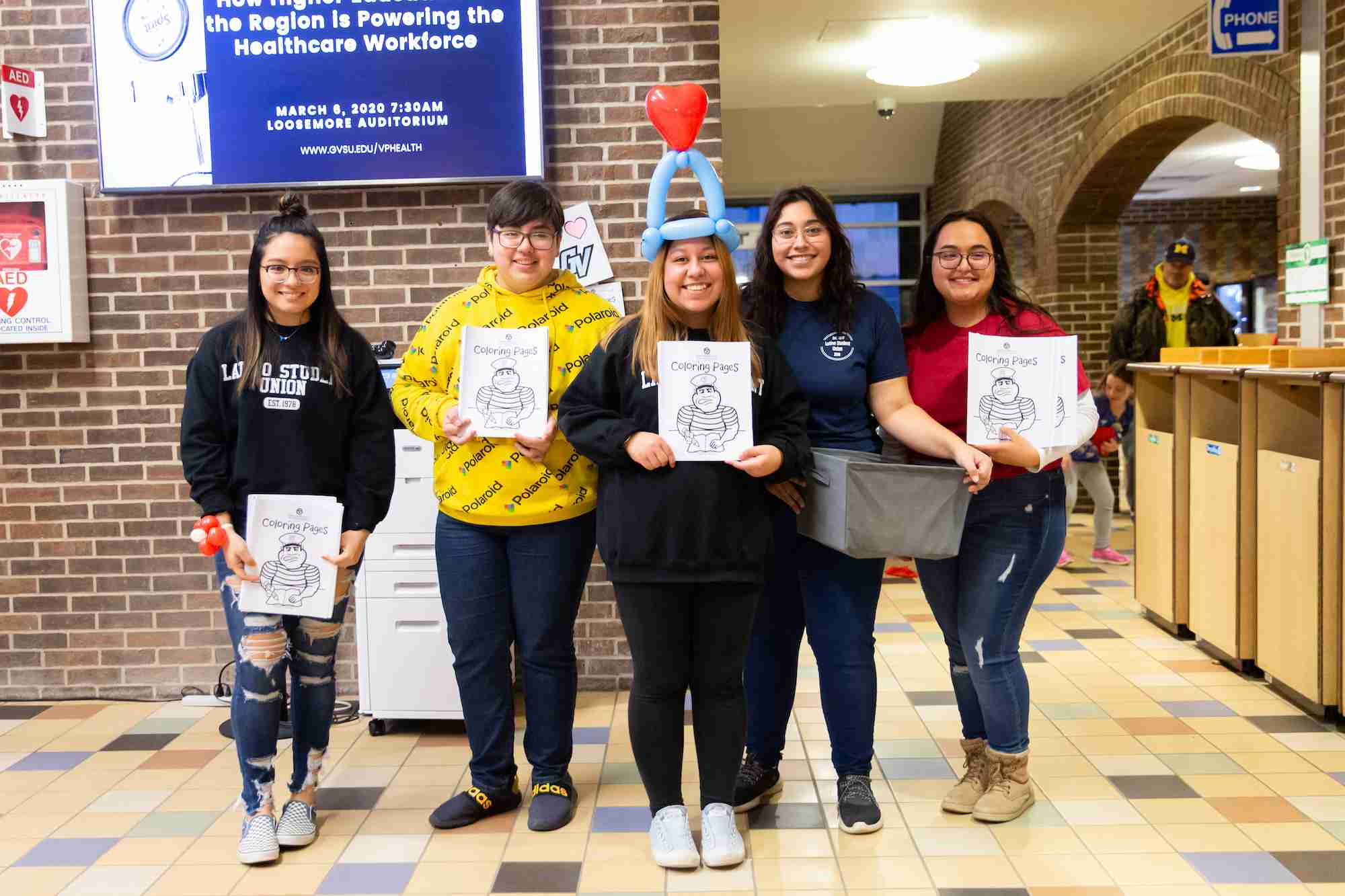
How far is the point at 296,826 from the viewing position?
298 centimetres

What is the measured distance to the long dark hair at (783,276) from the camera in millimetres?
2803

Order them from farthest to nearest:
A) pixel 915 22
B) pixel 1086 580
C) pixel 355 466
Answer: pixel 915 22 → pixel 1086 580 → pixel 355 466

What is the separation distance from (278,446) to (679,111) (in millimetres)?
1281

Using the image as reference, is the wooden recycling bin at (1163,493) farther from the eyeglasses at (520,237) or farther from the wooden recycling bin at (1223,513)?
the eyeglasses at (520,237)

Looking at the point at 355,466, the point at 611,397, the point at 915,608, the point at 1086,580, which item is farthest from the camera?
the point at 1086,580

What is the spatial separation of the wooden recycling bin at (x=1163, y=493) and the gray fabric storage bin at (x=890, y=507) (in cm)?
271

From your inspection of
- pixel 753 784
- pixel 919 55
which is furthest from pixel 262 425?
pixel 919 55

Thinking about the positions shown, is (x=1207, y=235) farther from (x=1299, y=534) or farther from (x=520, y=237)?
(x=520, y=237)

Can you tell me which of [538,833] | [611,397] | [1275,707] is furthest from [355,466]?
[1275,707]

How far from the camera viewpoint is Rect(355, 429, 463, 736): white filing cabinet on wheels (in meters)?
3.84

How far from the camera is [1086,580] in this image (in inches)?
257

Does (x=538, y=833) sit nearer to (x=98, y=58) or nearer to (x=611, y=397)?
(x=611, y=397)

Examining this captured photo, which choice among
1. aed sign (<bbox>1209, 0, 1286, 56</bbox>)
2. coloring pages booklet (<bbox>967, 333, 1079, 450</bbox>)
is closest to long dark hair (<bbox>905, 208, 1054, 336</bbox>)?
coloring pages booklet (<bbox>967, 333, 1079, 450</bbox>)

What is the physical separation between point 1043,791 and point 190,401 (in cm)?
252
